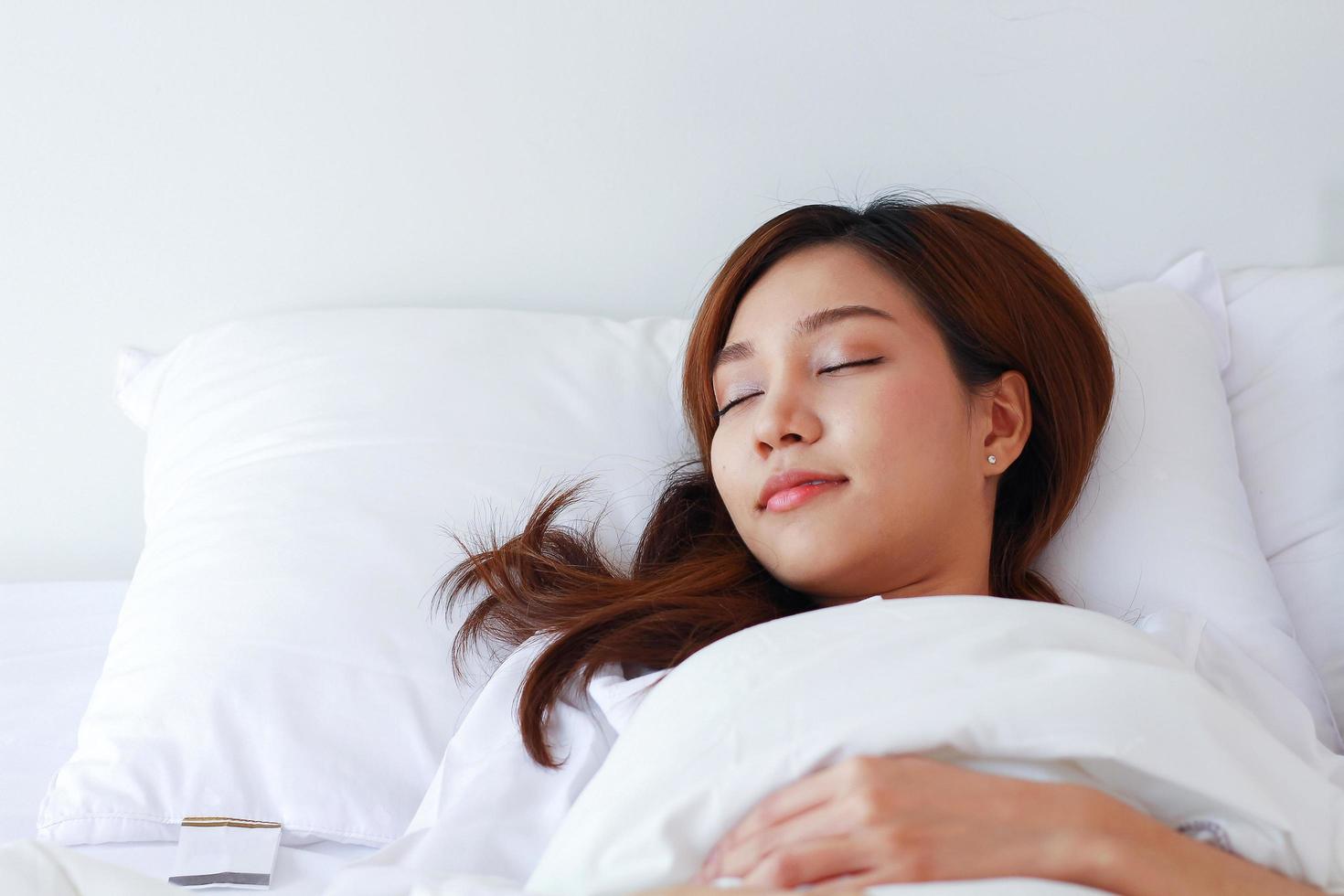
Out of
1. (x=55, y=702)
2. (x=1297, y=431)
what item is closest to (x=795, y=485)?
(x=1297, y=431)

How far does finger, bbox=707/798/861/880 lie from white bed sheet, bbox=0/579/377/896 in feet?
1.48

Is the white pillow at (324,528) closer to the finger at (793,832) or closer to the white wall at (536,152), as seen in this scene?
the white wall at (536,152)

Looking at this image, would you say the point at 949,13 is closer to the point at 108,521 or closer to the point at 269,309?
the point at 269,309

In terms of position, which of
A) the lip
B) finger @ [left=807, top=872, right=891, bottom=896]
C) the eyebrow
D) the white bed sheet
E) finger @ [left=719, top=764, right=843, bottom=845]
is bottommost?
the white bed sheet

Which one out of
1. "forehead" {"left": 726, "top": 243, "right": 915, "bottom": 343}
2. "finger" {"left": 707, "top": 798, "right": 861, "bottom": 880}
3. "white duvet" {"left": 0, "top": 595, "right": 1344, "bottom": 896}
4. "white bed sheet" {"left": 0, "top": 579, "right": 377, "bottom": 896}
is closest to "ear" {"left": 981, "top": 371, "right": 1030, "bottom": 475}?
"forehead" {"left": 726, "top": 243, "right": 915, "bottom": 343}

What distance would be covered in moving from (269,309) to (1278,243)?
1.42 m

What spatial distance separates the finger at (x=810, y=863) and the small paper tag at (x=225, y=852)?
0.50 m

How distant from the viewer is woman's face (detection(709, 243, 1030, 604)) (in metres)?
1.09

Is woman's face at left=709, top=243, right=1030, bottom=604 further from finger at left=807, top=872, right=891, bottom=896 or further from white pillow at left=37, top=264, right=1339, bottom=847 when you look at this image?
finger at left=807, top=872, right=891, bottom=896

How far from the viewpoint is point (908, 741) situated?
32.8 inches

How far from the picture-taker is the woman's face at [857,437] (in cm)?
109

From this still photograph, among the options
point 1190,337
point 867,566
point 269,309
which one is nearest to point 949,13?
point 1190,337

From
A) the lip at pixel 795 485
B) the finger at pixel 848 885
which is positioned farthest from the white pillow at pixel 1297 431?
the finger at pixel 848 885

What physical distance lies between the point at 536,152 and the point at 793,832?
39.5 inches
